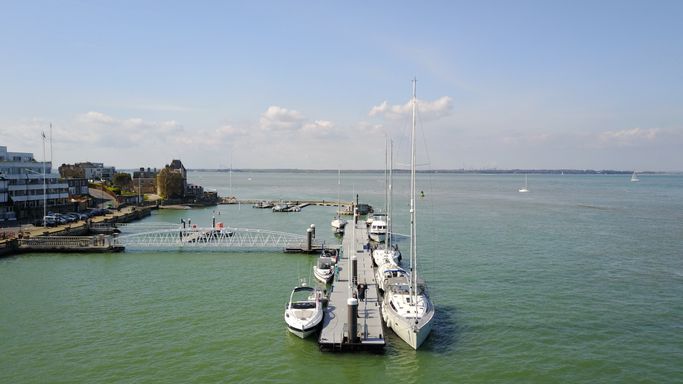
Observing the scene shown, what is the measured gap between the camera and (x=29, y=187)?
2955 inches

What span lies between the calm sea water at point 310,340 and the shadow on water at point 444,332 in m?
0.12

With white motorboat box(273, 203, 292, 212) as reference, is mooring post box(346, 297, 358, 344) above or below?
below

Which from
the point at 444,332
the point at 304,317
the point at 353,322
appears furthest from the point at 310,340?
the point at 444,332

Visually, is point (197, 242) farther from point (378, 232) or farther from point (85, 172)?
point (85, 172)

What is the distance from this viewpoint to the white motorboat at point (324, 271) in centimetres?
4141

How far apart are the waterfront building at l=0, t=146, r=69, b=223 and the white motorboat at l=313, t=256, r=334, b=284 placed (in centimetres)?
4673

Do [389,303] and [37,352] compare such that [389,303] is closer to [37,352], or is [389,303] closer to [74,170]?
[37,352]

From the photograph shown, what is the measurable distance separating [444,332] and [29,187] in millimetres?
71943

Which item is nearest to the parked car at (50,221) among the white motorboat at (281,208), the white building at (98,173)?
the white motorboat at (281,208)

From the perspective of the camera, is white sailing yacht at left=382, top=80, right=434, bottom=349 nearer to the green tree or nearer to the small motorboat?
the small motorboat

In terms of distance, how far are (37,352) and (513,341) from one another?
26953mm

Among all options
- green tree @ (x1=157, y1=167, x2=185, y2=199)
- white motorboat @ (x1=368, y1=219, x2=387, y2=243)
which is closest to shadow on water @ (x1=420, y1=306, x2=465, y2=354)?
white motorboat @ (x1=368, y1=219, x2=387, y2=243)

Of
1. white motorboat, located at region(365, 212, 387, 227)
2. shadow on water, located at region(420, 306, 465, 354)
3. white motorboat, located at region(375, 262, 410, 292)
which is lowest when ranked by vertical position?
shadow on water, located at region(420, 306, 465, 354)

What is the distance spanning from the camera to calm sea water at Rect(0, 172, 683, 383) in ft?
81.3
